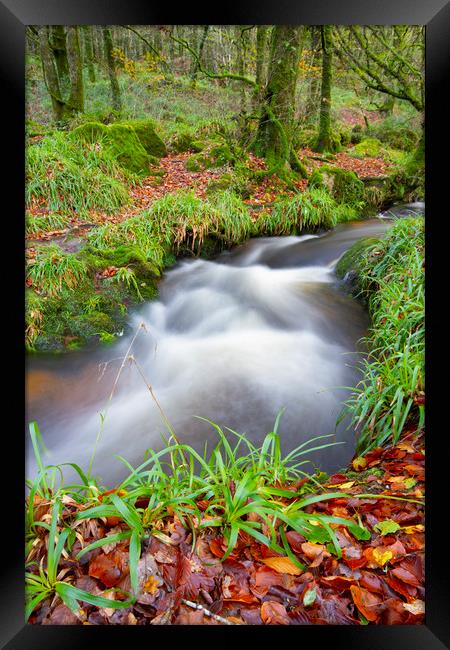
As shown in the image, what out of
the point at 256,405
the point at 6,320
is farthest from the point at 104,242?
the point at 256,405

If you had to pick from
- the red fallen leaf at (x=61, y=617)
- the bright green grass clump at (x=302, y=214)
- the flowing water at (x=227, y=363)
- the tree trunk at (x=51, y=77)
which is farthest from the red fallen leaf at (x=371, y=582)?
the tree trunk at (x=51, y=77)

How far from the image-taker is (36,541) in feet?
3.96

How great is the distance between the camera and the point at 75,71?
1631 mm

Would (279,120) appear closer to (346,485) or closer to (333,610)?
(346,485)

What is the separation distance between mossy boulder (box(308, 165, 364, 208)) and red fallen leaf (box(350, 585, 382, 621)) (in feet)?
5.35

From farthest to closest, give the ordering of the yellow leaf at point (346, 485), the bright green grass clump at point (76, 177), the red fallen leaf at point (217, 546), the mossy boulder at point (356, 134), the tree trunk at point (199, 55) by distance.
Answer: the mossy boulder at point (356, 134), the bright green grass clump at point (76, 177), the tree trunk at point (199, 55), the yellow leaf at point (346, 485), the red fallen leaf at point (217, 546)

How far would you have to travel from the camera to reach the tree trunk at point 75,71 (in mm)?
1580

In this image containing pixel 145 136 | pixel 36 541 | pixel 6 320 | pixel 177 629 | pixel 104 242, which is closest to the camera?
pixel 177 629

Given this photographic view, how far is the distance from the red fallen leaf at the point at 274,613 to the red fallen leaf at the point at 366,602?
0.67 ft

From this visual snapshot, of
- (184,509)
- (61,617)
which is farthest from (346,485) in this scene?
(61,617)

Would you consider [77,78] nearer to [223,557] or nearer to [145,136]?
[145,136]

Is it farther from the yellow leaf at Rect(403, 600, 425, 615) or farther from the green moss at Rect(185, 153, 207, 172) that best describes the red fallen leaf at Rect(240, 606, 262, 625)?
the green moss at Rect(185, 153, 207, 172)

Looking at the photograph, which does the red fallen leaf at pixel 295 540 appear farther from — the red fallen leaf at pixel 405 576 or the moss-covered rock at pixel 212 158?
the moss-covered rock at pixel 212 158

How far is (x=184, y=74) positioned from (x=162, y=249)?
0.81 meters
